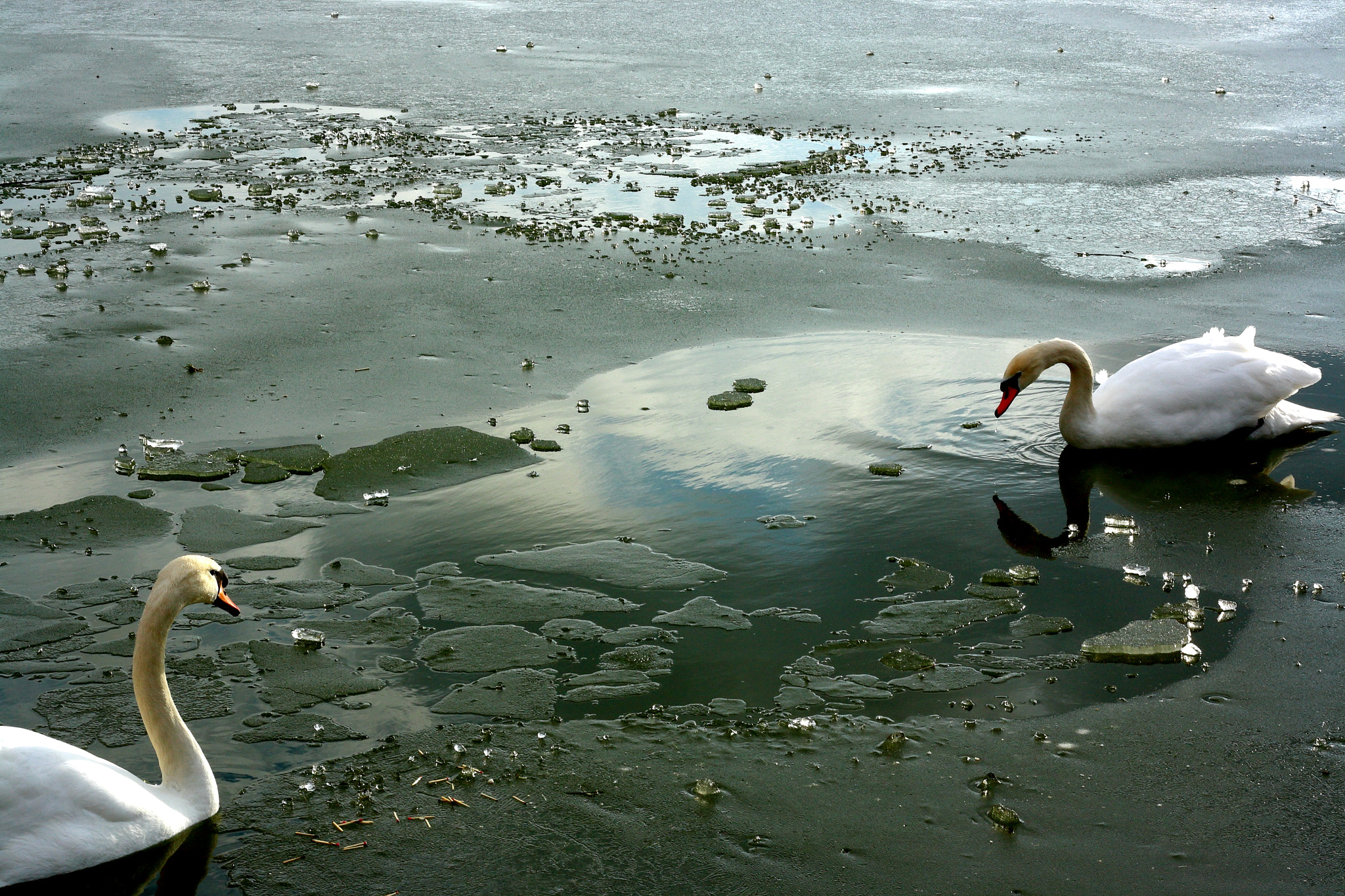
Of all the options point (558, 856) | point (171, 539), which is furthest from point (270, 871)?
point (171, 539)

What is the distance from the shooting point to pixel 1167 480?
7.25 m

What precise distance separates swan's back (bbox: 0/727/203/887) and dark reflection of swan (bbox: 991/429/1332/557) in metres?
4.46

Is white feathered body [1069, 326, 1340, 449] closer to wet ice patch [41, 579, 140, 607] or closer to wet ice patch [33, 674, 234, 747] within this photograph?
wet ice patch [33, 674, 234, 747]

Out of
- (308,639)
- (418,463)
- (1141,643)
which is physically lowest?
(308,639)

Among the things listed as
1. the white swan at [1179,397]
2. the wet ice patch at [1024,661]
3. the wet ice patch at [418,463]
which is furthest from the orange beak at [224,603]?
the white swan at [1179,397]

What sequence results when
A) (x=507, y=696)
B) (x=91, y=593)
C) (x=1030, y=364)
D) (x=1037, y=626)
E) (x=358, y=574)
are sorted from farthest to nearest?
(x=1030, y=364), (x=358, y=574), (x=91, y=593), (x=1037, y=626), (x=507, y=696)

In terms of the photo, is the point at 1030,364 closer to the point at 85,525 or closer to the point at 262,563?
the point at 262,563

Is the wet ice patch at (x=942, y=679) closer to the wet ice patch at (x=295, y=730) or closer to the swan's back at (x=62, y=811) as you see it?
the wet ice patch at (x=295, y=730)

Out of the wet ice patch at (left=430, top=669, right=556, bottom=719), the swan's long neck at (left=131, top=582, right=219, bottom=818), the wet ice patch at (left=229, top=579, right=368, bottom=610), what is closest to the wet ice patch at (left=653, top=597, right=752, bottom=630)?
the wet ice patch at (left=430, top=669, right=556, bottom=719)

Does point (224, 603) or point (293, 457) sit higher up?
point (224, 603)

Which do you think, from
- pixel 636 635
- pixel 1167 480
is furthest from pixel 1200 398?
pixel 636 635

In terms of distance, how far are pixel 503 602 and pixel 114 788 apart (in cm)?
215

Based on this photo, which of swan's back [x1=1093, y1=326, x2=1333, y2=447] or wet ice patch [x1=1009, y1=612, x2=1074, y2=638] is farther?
swan's back [x1=1093, y1=326, x2=1333, y2=447]

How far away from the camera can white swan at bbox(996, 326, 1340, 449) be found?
7352 mm
